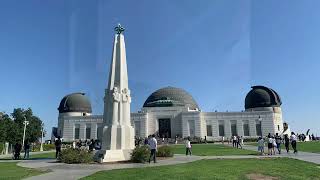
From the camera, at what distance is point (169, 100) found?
101 metres

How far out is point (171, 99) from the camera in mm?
102750

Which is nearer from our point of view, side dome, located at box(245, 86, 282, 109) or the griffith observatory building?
the griffith observatory building

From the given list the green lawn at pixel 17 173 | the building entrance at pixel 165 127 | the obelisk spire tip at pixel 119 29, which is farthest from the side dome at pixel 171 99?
the green lawn at pixel 17 173

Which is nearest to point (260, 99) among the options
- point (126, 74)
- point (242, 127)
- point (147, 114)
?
point (242, 127)

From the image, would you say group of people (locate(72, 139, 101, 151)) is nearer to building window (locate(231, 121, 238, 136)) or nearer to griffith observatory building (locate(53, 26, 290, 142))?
griffith observatory building (locate(53, 26, 290, 142))

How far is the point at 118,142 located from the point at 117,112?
83.3 inches

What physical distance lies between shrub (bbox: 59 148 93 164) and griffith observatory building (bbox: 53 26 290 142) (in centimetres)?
6933

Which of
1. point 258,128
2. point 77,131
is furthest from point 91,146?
point 258,128

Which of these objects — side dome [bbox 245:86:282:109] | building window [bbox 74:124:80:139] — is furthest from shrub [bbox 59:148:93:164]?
side dome [bbox 245:86:282:109]

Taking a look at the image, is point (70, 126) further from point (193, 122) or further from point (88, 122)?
point (193, 122)

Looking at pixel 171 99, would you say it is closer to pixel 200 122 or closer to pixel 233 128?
pixel 200 122

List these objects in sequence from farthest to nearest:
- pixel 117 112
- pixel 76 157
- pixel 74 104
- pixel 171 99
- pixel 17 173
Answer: pixel 74 104
pixel 171 99
pixel 117 112
pixel 76 157
pixel 17 173

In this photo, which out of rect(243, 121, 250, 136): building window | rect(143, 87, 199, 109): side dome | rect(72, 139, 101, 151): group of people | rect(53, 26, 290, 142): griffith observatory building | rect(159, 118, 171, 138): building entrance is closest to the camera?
rect(72, 139, 101, 151): group of people

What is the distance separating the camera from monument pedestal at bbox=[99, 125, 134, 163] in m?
21.3
